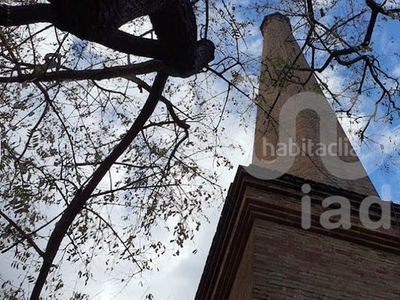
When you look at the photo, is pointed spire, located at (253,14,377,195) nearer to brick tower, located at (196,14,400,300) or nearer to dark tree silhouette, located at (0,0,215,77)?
brick tower, located at (196,14,400,300)

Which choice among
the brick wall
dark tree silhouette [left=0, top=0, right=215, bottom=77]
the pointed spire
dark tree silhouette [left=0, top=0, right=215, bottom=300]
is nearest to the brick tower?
the brick wall

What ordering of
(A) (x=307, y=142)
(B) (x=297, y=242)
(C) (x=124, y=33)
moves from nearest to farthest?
(C) (x=124, y=33), (B) (x=297, y=242), (A) (x=307, y=142)

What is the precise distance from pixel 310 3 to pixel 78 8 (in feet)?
13.2

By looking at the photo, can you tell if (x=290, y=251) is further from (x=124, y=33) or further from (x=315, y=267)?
(x=124, y=33)

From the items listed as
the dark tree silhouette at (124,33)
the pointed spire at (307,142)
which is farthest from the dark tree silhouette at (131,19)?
the pointed spire at (307,142)

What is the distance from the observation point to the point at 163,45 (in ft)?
13.7

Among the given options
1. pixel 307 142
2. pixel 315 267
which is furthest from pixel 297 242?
pixel 307 142

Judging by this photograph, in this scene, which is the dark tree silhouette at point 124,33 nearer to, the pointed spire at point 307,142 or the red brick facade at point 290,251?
the red brick facade at point 290,251

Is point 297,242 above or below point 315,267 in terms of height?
above

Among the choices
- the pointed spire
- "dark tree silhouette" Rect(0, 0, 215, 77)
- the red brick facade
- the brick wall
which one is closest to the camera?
"dark tree silhouette" Rect(0, 0, 215, 77)

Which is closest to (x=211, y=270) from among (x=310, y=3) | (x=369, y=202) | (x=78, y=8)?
(x=369, y=202)

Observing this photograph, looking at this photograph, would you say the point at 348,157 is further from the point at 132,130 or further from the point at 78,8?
the point at 78,8

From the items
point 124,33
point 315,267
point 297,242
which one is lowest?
point 315,267

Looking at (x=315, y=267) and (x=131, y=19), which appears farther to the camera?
(x=315, y=267)
